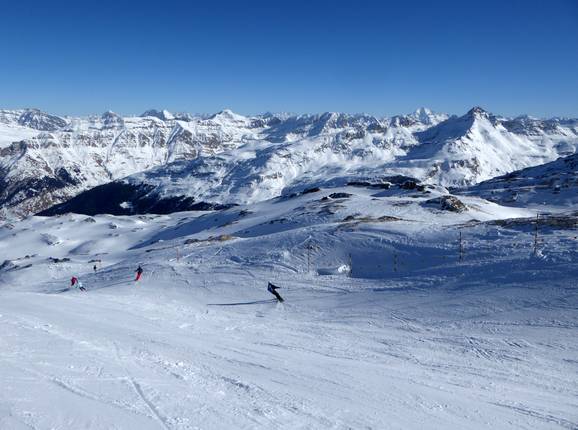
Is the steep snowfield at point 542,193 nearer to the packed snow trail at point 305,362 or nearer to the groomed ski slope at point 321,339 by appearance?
the groomed ski slope at point 321,339

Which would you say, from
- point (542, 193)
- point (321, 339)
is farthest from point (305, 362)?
point (542, 193)

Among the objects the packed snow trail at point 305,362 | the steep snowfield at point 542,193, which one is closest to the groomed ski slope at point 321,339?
the packed snow trail at point 305,362

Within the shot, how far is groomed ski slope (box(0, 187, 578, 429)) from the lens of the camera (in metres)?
10.1

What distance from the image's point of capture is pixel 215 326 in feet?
64.6

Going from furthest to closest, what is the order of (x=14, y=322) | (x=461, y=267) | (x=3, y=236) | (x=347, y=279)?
(x=3, y=236) → (x=347, y=279) → (x=461, y=267) → (x=14, y=322)

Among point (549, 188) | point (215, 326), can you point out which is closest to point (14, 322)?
point (215, 326)

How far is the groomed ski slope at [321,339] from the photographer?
10125mm

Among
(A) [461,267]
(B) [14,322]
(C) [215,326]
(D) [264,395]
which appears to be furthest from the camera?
(A) [461,267]

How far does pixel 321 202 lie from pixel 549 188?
53.9 m

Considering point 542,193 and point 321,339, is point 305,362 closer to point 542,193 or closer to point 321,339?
point 321,339

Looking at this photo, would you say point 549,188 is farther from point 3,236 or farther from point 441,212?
point 3,236

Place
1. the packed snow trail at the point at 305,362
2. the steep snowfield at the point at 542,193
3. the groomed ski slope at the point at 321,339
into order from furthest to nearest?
the steep snowfield at the point at 542,193 → the groomed ski slope at the point at 321,339 → the packed snow trail at the point at 305,362

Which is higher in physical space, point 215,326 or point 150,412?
point 150,412

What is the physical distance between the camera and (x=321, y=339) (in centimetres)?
1748
